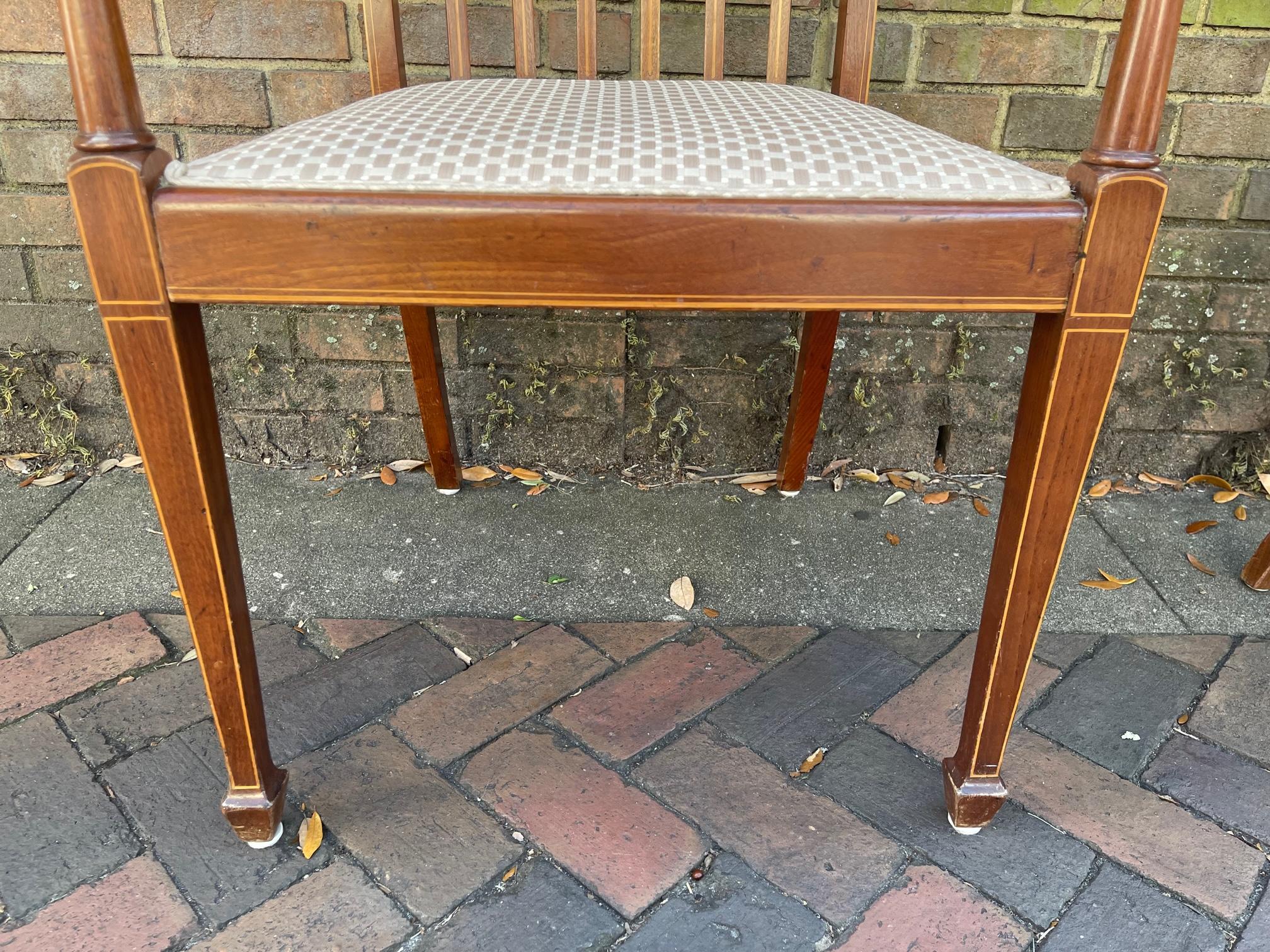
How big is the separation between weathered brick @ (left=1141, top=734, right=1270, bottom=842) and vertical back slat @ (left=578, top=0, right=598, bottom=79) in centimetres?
114

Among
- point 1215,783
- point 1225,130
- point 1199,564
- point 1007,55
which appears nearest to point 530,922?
point 1215,783

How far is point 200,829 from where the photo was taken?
949 mm

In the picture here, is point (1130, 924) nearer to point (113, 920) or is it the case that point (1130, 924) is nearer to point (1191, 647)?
point (1191, 647)

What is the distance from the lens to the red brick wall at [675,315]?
4.58 ft

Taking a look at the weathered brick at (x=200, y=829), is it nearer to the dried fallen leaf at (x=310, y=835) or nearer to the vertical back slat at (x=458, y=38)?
the dried fallen leaf at (x=310, y=835)

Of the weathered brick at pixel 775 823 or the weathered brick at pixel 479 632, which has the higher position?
the weathered brick at pixel 775 823

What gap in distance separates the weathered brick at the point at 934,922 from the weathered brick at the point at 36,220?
1.62 m

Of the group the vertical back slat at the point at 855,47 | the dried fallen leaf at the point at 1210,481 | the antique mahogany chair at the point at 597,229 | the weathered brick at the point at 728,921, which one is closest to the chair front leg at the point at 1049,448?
the antique mahogany chair at the point at 597,229

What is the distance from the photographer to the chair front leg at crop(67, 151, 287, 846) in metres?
0.66

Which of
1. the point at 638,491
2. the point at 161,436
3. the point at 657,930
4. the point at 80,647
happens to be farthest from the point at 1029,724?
the point at 80,647

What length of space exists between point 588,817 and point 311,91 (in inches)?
47.6

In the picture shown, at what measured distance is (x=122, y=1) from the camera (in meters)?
1.38

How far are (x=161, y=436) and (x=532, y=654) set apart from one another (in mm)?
624

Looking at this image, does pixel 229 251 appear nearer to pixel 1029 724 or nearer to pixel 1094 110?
pixel 1029 724
